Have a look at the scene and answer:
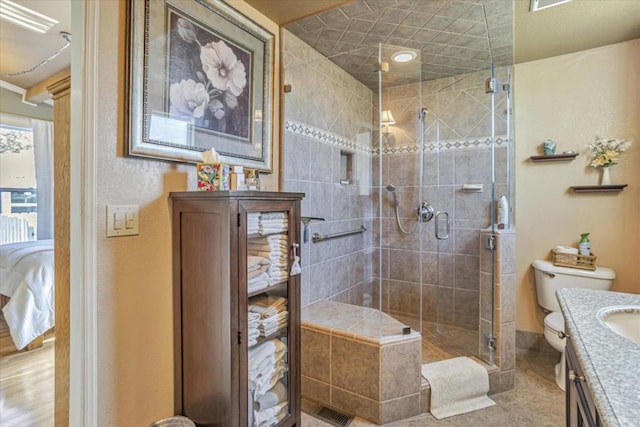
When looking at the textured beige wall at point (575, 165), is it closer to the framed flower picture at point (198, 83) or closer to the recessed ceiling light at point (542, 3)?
the recessed ceiling light at point (542, 3)

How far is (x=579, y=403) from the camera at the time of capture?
0.91 meters

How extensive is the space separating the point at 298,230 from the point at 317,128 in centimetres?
115

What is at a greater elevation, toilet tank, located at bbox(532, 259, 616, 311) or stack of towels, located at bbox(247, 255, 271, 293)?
stack of towels, located at bbox(247, 255, 271, 293)

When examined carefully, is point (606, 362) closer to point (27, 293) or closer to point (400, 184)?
point (400, 184)

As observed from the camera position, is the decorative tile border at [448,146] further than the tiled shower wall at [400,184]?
Yes

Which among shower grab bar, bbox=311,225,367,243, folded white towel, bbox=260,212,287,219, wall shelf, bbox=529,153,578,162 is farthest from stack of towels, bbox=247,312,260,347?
wall shelf, bbox=529,153,578,162

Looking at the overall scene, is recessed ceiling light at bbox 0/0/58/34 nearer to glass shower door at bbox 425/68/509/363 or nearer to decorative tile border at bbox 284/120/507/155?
decorative tile border at bbox 284/120/507/155

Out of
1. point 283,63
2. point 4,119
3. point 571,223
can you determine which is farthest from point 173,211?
point 4,119

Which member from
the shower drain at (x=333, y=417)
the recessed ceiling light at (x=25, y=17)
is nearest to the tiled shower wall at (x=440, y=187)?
the shower drain at (x=333, y=417)

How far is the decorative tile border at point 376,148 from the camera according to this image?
7.63 feet

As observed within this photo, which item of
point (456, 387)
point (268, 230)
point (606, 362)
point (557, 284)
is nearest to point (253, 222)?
point (268, 230)

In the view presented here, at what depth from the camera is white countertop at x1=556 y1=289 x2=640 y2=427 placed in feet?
1.90

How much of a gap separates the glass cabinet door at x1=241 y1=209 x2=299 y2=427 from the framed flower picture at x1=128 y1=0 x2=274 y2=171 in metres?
0.49

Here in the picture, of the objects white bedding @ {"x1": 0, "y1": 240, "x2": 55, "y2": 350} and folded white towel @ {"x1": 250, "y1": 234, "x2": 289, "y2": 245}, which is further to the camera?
white bedding @ {"x1": 0, "y1": 240, "x2": 55, "y2": 350}
